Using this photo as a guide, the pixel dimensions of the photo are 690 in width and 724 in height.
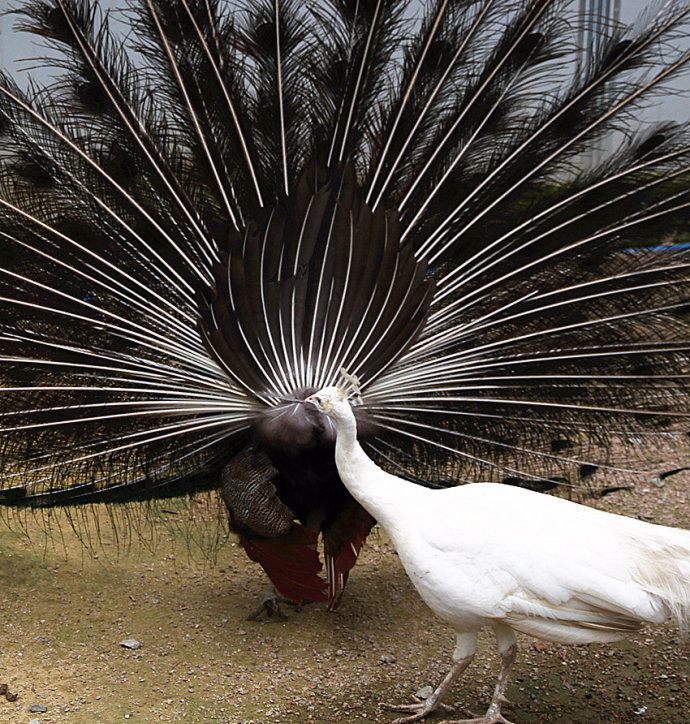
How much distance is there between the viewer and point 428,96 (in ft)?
14.9

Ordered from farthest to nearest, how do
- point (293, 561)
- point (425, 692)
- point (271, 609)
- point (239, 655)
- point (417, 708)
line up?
point (271, 609), point (239, 655), point (293, 561), point (425, 692), point (417, 708)

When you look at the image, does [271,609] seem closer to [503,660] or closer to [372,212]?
[503,660]

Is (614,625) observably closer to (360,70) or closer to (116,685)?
(116,685)

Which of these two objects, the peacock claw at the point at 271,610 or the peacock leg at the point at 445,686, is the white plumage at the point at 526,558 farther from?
the peacock claw at the point at 271,610

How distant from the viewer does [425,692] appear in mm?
4023

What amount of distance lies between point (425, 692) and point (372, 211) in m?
2.00

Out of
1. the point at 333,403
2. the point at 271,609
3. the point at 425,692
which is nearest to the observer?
the point at 333,403

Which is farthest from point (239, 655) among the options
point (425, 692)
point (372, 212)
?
point (372, 212)

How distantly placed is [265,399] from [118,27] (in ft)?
7.71

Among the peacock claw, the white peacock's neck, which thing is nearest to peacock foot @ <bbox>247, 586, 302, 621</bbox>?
the peacock claw

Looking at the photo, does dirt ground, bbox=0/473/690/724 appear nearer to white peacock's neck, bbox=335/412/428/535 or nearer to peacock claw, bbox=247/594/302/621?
peacock claw, bbox=247/594/302/621

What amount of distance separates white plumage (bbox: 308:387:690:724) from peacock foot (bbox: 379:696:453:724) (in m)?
0.49

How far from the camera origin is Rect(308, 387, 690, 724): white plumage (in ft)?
10.3

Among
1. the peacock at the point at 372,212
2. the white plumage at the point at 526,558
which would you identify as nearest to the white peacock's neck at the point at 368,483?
the white plumage at the point at 526,558
